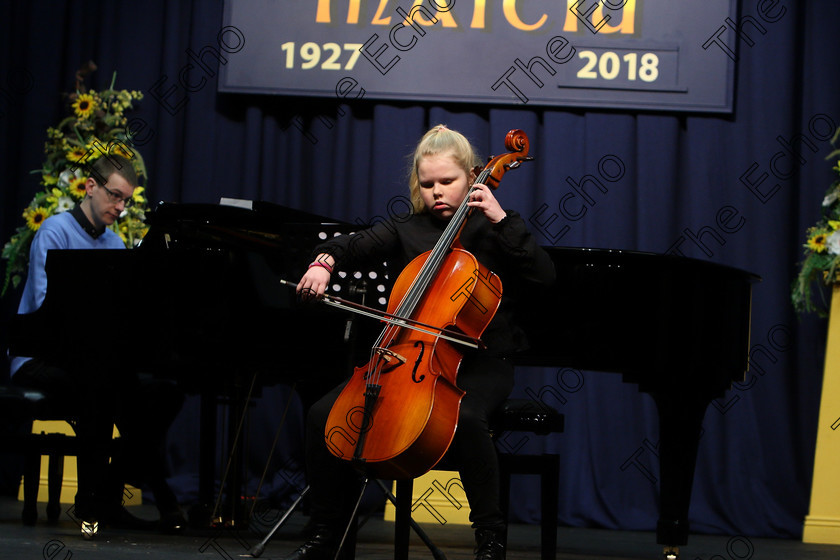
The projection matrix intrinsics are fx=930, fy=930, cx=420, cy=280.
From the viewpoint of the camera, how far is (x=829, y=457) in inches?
155

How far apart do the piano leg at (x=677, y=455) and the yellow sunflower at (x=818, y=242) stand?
140cm

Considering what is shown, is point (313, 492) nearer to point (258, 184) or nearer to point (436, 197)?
point (436, 197)

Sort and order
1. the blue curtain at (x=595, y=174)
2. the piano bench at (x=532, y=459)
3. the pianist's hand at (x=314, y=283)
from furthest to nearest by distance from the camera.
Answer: the blue curtain at (x=595, y=174) → the piano bench at (x=532, y=459) → the pianist's hand at (x=314, y=283)

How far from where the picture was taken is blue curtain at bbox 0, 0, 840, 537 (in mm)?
4301

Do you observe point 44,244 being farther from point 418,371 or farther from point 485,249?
point 418,371

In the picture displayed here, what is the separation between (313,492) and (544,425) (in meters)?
0.71

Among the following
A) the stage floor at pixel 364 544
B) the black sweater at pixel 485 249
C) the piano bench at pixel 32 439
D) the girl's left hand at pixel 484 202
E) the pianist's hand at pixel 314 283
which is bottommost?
the stage floor at pixel 364 544

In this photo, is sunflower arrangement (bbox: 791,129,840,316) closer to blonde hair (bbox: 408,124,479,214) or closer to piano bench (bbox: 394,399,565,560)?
piano bench (bbox: 394,399,565,560)

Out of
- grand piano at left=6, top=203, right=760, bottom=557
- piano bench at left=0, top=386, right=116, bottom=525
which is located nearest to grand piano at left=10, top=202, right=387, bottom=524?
grand piano at left=6, top=203, right=760, bottom=557

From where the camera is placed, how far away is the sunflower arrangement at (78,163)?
4.20 meters

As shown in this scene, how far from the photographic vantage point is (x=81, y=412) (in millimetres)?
2922

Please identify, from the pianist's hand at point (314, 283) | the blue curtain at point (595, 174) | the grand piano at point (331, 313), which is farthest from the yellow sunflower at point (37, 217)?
the pianist's hand at point (314, 283)

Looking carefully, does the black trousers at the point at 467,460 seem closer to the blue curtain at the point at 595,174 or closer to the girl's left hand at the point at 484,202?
the girl's left hand at the point at 484,202

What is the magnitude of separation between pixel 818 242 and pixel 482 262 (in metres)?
2.16
